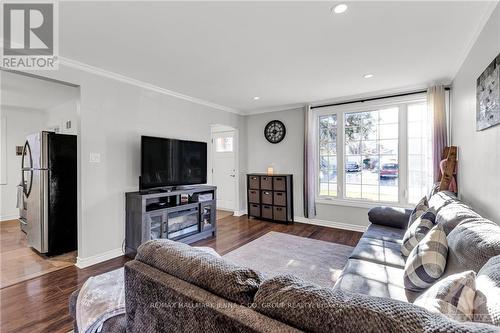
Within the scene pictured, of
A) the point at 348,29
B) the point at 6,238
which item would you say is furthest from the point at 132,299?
the point at 6,238

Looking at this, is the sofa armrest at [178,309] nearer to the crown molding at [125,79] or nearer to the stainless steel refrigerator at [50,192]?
the crown molding at [125,79]

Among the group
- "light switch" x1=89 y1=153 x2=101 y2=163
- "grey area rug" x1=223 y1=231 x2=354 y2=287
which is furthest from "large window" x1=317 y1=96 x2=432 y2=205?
"light switch" x1=89 y1=153 x2=101 y2=163

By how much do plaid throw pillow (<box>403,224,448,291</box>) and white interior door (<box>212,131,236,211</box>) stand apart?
4387mm

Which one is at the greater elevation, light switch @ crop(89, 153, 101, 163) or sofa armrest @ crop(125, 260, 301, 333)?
light switch @ crop(89, 153, 101, 163)

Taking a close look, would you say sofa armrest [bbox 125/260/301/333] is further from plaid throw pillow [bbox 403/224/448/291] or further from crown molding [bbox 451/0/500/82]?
crown molding [bbox 451/0/500/82]

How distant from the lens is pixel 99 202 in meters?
2.95

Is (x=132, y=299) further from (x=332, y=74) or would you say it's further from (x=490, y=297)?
(x=332, y=74)

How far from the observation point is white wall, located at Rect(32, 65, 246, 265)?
2.80 m

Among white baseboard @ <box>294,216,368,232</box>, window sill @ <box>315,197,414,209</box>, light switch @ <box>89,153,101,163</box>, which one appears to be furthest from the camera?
white baseboard @ <box>294,216,368,232</box>

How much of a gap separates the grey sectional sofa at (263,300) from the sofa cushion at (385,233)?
1059 mm

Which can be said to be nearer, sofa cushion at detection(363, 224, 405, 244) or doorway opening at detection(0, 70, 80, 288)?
sofa cushion at detection(363, 224, 405, 244)

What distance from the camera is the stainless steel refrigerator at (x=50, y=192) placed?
9.91 ft

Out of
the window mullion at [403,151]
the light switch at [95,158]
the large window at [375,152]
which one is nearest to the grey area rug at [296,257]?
the large window at [375,152]

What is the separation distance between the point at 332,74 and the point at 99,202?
343 cm
